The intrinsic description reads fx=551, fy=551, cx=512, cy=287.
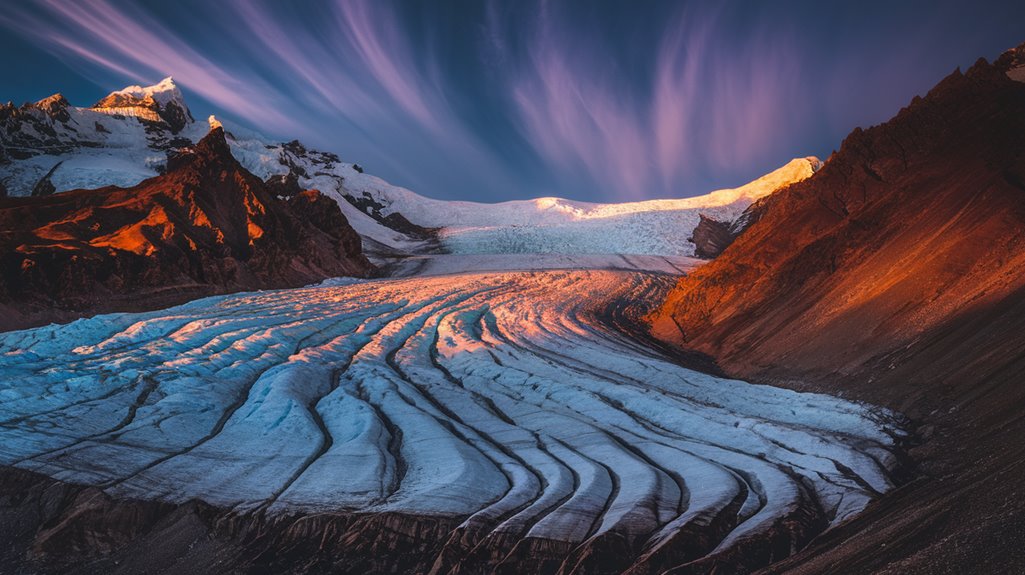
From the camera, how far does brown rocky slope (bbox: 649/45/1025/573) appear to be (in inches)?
170

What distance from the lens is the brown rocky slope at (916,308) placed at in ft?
14.1

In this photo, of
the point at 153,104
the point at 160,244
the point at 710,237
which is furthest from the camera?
the point at 153,104

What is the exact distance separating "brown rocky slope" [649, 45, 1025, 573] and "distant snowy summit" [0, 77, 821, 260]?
1383 inches

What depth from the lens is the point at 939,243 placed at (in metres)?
12.7

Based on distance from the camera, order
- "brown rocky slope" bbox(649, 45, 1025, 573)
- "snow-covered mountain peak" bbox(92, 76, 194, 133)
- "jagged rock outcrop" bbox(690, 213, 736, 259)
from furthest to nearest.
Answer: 1. "snow-covered mountain peak" bbox(92, 76, 194, 133)
2. "jagged rock outcrop" bbox(690, 213, 736, 259)
3. "brown rocky slope" bbox(649, 45, 1025, 573)

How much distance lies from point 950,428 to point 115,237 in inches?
1144

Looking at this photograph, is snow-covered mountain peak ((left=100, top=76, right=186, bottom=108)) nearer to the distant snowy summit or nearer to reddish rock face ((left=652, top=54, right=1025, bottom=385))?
the distant snowy summit

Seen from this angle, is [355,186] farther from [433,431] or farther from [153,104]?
[433,431]

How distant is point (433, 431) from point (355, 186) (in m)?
70.9

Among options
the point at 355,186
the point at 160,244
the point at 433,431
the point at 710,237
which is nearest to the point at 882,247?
the point at 433,431

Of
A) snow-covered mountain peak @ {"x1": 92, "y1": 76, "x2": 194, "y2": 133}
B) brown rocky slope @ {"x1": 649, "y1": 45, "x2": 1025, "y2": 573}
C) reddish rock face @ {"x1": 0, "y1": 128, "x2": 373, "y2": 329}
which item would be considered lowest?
reddish rock face @ {"x1": 0, "y1": 128, "x2": 373, "y2": 329}

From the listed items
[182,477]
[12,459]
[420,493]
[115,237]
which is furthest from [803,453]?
[115,237]

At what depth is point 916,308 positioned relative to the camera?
1152 centimetres

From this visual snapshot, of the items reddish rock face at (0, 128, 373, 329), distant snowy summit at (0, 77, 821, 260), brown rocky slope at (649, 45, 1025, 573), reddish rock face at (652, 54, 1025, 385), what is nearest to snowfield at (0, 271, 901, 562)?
brown rocky slope at (649, 45, 1025, 573)
